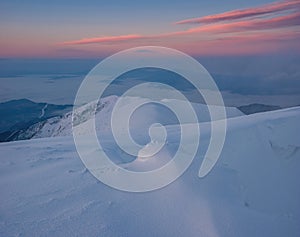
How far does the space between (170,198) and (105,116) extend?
44306 millimetres

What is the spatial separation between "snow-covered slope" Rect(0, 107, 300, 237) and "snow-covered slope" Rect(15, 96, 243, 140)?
12734mm

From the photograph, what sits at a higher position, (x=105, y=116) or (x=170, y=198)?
(x=170, y=198)

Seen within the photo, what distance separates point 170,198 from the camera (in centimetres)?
493

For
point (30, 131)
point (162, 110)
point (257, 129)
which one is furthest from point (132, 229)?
point (30, 131)

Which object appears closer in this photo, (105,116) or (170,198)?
(170,198)

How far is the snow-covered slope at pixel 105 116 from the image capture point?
2467 cm

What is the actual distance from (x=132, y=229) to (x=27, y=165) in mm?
3661

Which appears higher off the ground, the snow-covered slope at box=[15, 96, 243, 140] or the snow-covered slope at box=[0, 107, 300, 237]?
the snow-covered slope at box=[0, 107, 300, 237]

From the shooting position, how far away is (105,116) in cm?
4853

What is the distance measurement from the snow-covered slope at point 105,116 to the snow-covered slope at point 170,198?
12.7 metres

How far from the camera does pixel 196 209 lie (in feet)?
15.5

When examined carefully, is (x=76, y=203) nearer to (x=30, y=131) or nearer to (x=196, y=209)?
(x=196, y=209)

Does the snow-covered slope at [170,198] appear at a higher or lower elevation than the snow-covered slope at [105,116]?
higher

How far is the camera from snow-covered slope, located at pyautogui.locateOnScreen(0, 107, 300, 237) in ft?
13.6
